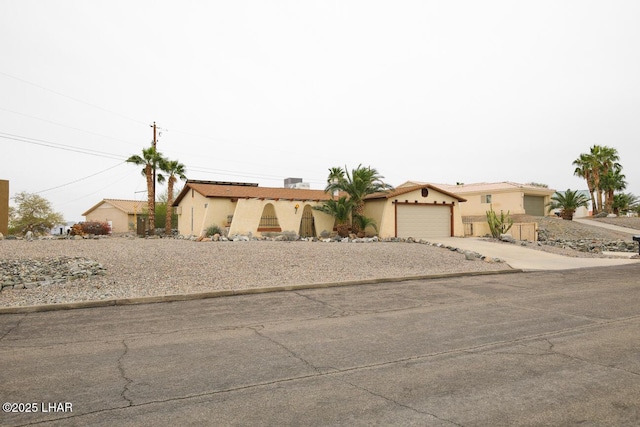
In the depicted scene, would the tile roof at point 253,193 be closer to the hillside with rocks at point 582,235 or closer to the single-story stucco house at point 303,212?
the single-story stucco house at point 303,212

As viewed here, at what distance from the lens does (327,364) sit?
5609 mm

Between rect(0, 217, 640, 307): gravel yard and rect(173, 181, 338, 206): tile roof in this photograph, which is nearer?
rect(0, 217, 640, 307): gravel yard

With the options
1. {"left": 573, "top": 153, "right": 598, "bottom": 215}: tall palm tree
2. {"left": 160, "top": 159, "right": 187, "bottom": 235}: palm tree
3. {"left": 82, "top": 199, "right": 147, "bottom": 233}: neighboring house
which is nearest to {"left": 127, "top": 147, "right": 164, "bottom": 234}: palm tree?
{"left": 160, "top": 159, "right": 187, "bottom": 235}: palm tree

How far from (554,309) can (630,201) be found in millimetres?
61152

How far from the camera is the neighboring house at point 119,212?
51062 mm

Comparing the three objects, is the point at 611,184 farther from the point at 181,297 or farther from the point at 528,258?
the point at 181,297

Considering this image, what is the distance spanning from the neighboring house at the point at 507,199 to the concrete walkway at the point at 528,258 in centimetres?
1599

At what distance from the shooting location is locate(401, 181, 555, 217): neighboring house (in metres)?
40.6

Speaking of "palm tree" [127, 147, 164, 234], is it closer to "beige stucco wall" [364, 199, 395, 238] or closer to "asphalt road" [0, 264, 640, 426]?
"beige stucco wall" [364, 199, 395, 238]

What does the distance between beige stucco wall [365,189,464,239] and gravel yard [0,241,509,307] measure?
7255 mm

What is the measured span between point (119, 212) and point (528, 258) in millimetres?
47192

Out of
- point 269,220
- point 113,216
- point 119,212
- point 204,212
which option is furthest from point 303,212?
point 113,216

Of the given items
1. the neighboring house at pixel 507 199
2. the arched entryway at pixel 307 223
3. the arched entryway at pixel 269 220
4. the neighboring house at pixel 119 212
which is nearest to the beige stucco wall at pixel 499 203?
Result: the neighboring house at pixel 507 199

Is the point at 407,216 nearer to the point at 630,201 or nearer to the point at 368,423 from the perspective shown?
the point at 368,423
